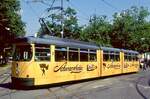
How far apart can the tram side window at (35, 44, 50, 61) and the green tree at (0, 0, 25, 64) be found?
37.0m

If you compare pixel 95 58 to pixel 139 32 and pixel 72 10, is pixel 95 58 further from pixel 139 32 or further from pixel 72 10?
pixel 139 32

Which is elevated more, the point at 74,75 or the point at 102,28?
the point at 102,28

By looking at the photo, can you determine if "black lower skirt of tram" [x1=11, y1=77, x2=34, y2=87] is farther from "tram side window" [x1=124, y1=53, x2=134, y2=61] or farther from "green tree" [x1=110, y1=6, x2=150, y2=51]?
"green tree" [x1=110, y1=6, x2=150, y2=51]

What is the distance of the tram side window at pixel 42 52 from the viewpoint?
64.4ft

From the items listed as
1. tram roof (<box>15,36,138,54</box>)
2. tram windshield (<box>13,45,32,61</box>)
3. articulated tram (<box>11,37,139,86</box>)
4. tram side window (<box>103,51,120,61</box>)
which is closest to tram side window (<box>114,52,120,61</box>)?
tram side window (<box>103,51,120,61</box>)

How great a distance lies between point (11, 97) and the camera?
1609 centimetres

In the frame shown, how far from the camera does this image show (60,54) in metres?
21.4

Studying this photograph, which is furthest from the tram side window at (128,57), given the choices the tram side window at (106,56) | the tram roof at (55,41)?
the tram roof at (55,41)

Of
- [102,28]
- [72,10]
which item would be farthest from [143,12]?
[72,10]

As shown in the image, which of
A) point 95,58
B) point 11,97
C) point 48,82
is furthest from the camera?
point 95,58

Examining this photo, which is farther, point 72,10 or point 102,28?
point 102,28

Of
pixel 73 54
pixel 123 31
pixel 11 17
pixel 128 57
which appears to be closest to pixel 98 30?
pixel 123 31

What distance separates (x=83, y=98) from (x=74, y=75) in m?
7.21

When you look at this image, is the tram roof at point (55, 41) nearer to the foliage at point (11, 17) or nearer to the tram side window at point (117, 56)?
the tram side window at point (117, 56)
